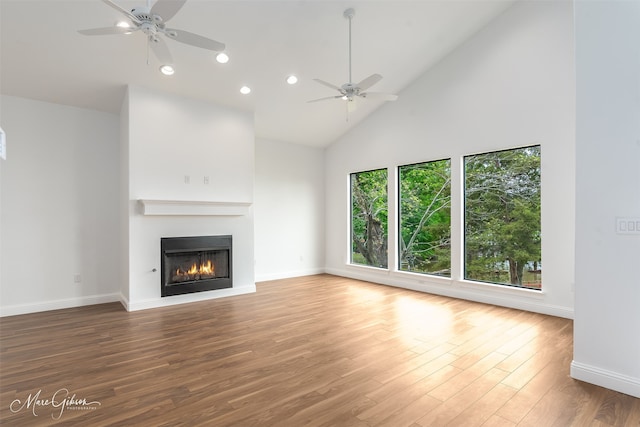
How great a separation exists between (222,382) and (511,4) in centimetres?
579

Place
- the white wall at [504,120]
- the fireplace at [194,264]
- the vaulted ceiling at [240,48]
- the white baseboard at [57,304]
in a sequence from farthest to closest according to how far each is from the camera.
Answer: the fireplace at [194,264] → the white baseboard at [57,304] → the white wall at [504,120] → the vaulted ceiling at [240,48]

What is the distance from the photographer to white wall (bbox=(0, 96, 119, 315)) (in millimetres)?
4477

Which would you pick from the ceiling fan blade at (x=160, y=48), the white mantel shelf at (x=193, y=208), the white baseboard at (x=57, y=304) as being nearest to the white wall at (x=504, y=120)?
the white mantel shelf at (x=193, y=208)

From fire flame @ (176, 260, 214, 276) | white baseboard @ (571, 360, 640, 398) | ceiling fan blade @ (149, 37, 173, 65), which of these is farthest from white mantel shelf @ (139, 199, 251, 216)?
white baseboard @ (571, 360, 640, 398)

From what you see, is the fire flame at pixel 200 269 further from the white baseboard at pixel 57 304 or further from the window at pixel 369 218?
the window at pixel 369 218

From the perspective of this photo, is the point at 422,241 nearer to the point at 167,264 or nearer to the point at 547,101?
the point at 547,101

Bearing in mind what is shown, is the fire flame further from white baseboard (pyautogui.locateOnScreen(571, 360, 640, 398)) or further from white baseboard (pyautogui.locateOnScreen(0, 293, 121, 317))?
white baseboard (pyautogui.locateOnScreen(571, 360, 640, 398))

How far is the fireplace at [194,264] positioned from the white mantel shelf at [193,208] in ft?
1.30

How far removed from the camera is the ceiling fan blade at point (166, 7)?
2414 millimetres

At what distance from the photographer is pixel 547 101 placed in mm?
4293

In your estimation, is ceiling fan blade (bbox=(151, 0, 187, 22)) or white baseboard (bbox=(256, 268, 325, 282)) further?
white baseboard (bbox=(256, 268, 325, 282))

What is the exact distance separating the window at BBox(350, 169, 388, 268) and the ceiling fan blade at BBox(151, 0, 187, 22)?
4.72 m

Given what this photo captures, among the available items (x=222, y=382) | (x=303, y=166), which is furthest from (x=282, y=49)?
(x=222, y=382)

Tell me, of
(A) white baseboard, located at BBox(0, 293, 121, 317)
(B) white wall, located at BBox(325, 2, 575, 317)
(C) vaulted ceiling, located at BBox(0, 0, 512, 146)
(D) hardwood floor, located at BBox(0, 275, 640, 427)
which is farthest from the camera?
(A) white baseboard, located at BBox(0, 293, 121, 317)
